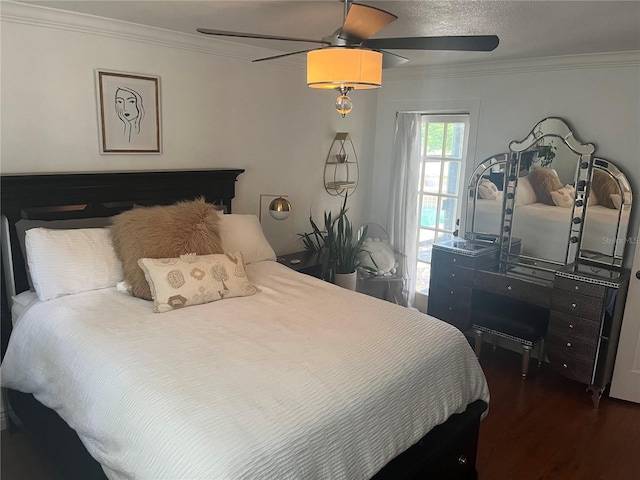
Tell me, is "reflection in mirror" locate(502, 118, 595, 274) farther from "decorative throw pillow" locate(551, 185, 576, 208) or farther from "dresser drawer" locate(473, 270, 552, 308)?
"dresser drawer" locate(473, 270, 552, 308)

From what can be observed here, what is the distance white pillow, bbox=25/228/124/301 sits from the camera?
2.33 meters

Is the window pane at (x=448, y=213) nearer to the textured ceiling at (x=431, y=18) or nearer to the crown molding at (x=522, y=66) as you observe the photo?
the crown molding at (x=522, y=66)

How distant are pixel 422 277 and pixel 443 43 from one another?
2936mm

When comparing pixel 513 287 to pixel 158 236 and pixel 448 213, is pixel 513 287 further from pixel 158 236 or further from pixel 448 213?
pixel 158 236

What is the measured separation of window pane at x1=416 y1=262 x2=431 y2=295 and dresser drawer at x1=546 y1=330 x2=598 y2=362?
1.40 meters

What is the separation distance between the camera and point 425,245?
14.8 feet


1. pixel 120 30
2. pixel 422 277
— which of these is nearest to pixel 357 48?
pixel 120 30

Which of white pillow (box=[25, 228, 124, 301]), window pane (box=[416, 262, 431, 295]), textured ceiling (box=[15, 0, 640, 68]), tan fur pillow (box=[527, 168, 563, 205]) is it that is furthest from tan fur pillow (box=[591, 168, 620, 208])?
white pillow (box=[25, 228, 124, 301])

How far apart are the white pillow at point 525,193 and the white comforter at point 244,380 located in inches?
68.1

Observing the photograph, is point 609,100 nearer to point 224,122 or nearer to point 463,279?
point 463,279

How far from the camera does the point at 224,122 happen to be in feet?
11.1

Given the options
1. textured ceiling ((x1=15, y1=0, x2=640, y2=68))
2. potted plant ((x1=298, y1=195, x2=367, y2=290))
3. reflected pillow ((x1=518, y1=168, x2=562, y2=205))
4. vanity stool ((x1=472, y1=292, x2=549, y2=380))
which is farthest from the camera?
potted plant ((x1=298, y1=195, x2=367, y2=290))

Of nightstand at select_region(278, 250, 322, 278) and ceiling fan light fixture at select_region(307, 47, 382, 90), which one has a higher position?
ceiling fan light fixture at select_region(307, 47, 382, 90)

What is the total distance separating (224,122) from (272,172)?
0.56 metres
